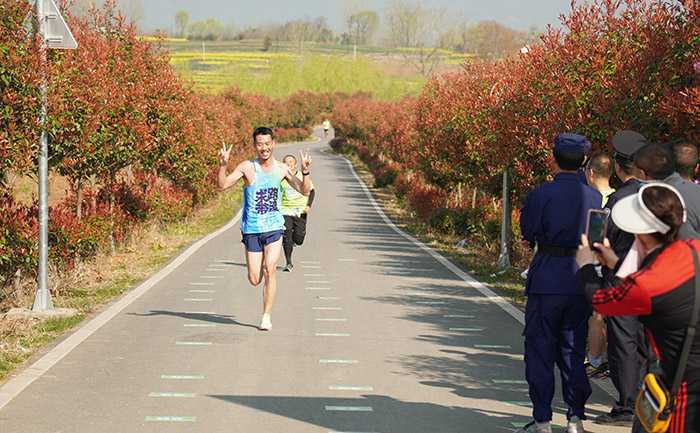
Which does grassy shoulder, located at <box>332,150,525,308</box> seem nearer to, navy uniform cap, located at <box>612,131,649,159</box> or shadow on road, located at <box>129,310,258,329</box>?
shadow on road, located at <box>129,310,258,329</box>

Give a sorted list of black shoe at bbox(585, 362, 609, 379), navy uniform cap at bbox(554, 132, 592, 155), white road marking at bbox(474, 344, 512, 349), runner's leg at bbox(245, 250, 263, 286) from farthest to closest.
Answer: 1. runner's leg at bbox(245, 250, 263, 286)
2. white road marking at bbox(474, 344, 512, 349)
3. black shoe at bbox(585, 362, 609, 379)
4. navy uniform cap at bbox(554, 132, 592, 155)

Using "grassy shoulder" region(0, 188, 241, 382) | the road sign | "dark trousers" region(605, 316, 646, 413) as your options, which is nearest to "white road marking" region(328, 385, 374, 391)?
"dark trousers" region(605, 316, 646, 413)

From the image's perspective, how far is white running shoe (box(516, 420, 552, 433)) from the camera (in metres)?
7.07

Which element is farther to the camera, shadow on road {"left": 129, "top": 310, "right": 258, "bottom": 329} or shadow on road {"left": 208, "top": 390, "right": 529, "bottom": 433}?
shadow on road {"left": 129, "top": 310, "right": 258, "bottom": 329}

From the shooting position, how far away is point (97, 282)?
51.8 ft

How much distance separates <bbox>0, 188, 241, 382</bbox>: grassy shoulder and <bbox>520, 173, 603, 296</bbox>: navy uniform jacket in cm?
426

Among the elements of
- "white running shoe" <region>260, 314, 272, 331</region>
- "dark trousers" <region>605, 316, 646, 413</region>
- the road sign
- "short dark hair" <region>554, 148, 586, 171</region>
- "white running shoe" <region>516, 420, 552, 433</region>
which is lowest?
"white running shoe" <region>260, 314, 272, 331</region>

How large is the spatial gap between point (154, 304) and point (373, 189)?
36.7 metres

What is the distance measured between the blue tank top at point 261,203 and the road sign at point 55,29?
106 inches

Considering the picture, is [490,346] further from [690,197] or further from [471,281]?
[471,281]

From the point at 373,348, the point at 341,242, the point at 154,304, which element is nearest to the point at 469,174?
the point at 341,242

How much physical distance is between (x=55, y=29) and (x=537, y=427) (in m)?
7.70

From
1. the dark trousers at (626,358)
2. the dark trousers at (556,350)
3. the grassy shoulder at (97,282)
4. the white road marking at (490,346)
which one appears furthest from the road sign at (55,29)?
the dark trousers at (626,358)

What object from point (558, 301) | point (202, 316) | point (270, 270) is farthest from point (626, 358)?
point (202, 316)
